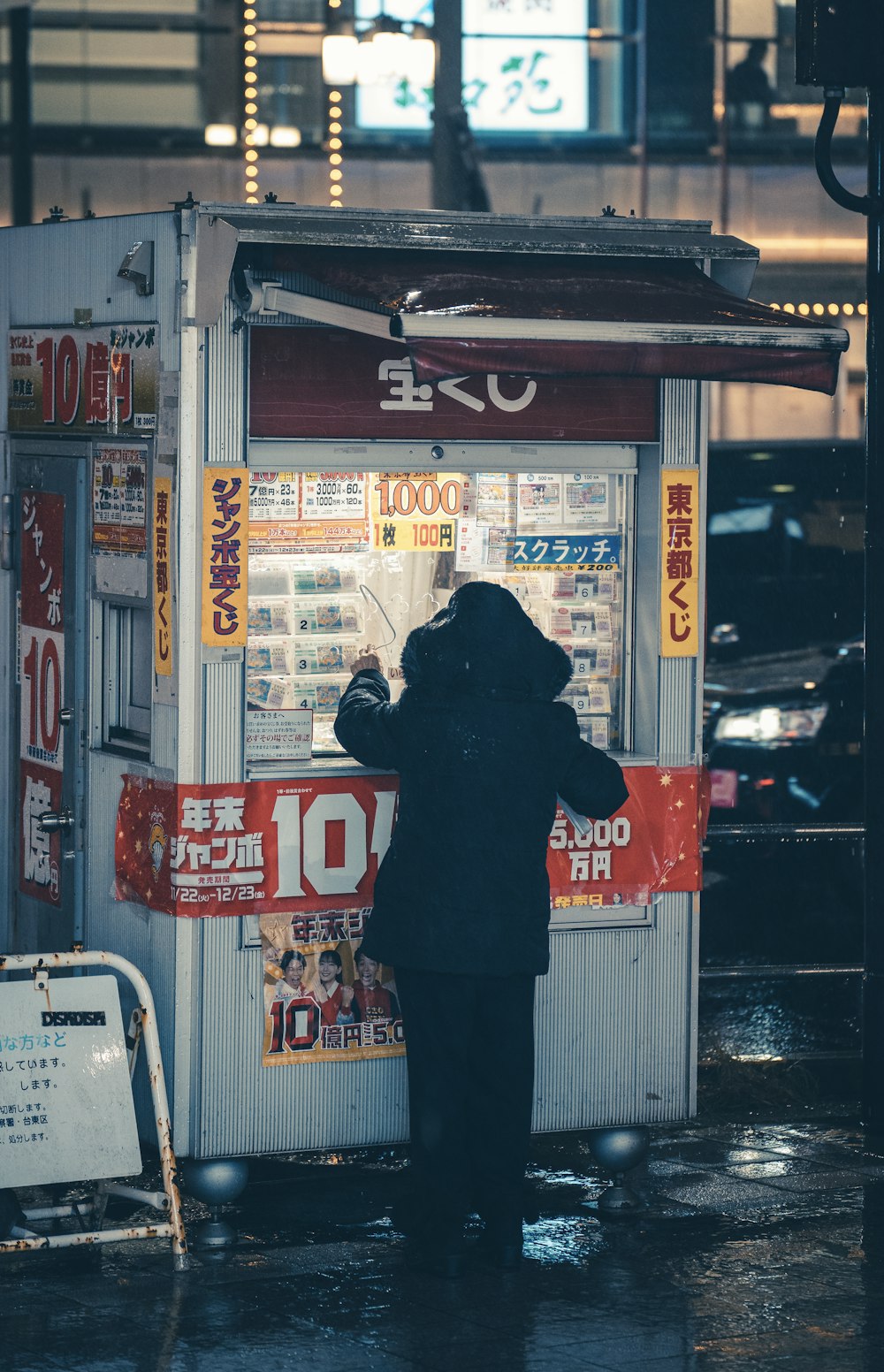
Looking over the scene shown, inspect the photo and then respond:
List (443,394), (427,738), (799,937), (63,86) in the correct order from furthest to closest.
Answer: (63,86)
(799,937)
(443,394)
(427,738)

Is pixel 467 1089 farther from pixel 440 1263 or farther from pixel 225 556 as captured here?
pixel 225 556

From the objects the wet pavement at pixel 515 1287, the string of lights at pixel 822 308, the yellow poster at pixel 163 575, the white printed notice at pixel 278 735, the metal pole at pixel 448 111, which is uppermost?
the metal pole at pixel 448 111

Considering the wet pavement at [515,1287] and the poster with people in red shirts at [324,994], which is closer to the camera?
the wet pavement at [515,1287]

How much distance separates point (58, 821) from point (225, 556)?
128 centimetres

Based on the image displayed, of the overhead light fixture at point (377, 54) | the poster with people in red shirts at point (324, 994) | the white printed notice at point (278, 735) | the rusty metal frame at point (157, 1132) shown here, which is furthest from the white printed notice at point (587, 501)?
the overhead light fixture at point (377, 54)

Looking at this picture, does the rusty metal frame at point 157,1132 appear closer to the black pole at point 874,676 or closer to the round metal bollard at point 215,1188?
the round metal bollard at point 215,1188

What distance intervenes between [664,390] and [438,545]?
35.3 inches

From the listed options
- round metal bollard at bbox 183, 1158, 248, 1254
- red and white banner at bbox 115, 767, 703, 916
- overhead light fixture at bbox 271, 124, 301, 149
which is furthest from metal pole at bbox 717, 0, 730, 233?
round metal bollard at bbox 183, 1158, 248, 1254

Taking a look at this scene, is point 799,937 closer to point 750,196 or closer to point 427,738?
point 427,738

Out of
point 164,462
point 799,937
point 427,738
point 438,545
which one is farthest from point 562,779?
point 799,937

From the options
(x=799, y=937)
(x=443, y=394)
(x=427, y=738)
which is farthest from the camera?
(x=799, y=937)

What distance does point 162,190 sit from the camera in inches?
782

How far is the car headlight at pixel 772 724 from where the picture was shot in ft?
38.7

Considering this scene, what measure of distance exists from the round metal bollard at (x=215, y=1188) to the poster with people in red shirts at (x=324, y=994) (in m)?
0.33
